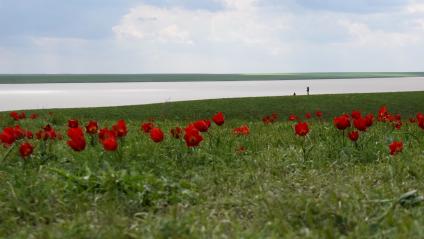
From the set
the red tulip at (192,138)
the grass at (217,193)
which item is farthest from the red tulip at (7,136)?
the red tulip at (192,138)

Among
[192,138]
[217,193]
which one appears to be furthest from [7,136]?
[217,193]

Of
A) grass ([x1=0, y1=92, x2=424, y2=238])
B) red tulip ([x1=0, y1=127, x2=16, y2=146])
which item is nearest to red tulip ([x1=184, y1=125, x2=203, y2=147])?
grass ([x1=0, y1=92, x2=424, y2=238])

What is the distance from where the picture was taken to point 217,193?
674 cm

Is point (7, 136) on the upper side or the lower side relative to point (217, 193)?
upper

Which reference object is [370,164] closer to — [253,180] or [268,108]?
[253,180]

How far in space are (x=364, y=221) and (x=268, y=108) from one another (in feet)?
93.2

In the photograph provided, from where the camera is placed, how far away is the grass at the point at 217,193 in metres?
5.16

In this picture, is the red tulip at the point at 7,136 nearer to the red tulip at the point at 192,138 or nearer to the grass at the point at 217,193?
the grass at the point at 217,193

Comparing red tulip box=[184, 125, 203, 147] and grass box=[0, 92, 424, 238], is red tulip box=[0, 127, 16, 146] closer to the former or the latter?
grass box=[0, 92, 424, 238]

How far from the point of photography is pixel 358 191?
629cm

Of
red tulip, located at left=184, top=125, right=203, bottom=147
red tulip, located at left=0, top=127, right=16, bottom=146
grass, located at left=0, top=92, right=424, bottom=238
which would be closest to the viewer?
grass, located at left=0, top=92, right=424, bottom=238

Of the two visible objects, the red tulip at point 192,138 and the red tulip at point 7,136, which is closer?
the red tulip at point 7,136

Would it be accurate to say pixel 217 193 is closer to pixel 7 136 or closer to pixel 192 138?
pixel 192 138

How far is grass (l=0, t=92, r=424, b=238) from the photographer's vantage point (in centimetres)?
516
